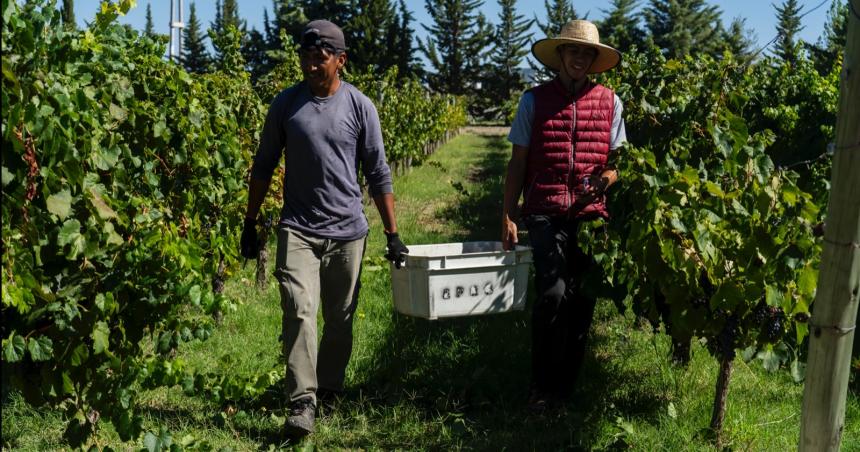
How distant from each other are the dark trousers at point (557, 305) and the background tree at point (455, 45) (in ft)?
195

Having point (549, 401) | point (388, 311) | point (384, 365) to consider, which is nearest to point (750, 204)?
point (549, 401)

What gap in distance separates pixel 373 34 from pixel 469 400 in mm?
51132

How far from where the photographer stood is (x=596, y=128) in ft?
14.0

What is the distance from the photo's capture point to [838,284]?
259 centimetres

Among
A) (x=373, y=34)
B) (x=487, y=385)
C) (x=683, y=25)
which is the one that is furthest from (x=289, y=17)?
(x=487, y=385)

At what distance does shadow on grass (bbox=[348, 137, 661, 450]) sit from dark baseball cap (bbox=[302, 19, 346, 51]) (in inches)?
65.7

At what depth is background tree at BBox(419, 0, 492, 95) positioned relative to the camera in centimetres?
6338

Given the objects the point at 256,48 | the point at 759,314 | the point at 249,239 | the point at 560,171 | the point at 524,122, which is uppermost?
the point at 256,48

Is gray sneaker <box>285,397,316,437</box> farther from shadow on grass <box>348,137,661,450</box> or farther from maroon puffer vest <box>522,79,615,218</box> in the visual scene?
maroon puffer vest <box>522,79,615,218</box>

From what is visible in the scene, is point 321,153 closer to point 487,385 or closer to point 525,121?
point 525,121

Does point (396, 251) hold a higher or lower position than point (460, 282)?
higher

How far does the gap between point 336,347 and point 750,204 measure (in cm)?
194

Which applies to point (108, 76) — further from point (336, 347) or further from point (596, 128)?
point (596, 128)

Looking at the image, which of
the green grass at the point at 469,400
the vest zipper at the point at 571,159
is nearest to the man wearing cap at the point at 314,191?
the green grass at the point at 469,400
